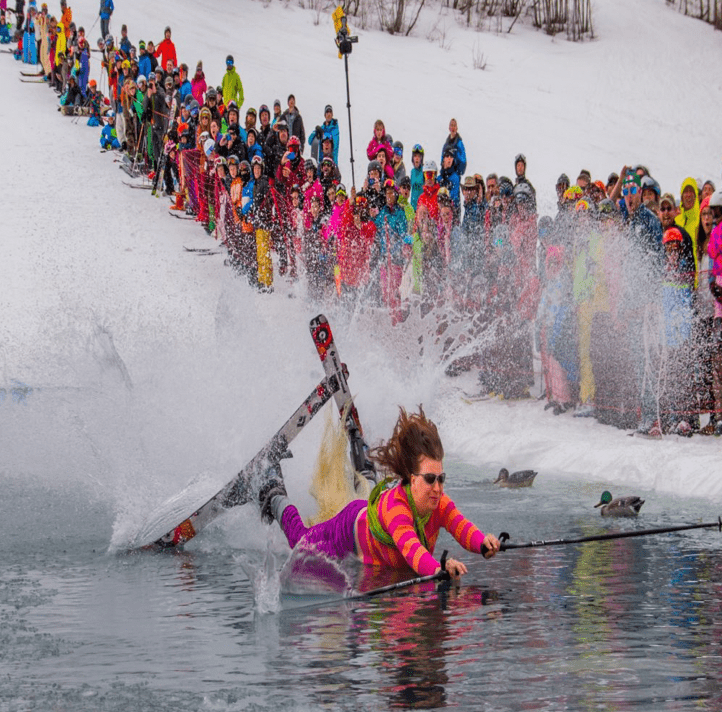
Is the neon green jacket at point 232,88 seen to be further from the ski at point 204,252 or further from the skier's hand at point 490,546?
the skier's hand at point 490,546

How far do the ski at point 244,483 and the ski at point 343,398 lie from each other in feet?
Result: 0.22

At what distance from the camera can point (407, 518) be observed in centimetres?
594

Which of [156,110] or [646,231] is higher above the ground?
[646,231]

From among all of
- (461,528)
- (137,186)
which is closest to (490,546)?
(461,528)

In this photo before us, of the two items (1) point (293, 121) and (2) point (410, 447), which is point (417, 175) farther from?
(2) point (410, 447)

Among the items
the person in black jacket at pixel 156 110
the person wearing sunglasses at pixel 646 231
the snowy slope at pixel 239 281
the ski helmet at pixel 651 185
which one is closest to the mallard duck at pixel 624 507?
the snowy slope at pixel 239 281

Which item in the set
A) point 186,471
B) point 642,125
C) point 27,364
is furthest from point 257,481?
point 642,125

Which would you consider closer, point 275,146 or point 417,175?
point 417,175

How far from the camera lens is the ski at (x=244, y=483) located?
7785 millimetres

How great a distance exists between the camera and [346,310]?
550 inches

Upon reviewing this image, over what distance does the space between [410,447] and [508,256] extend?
695cm

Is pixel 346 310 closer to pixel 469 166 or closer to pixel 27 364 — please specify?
pixel 27 364

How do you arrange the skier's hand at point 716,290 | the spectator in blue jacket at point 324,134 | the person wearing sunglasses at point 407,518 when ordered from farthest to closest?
1. the spectator in blue jacket at point 324,134
2. the skier's hand at point 716,290
3. the person wearing sunglasses at point 407,518

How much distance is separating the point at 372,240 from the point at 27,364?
486 cm
